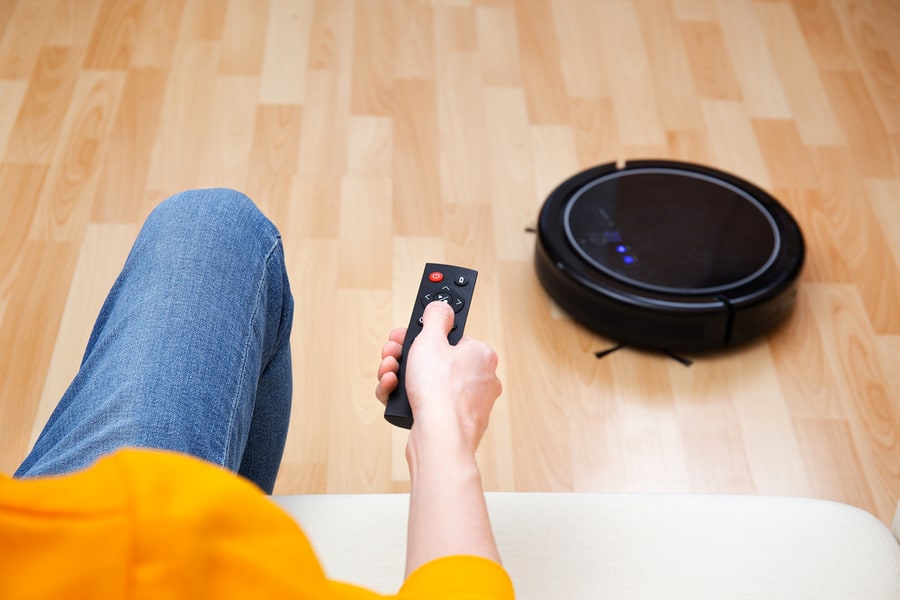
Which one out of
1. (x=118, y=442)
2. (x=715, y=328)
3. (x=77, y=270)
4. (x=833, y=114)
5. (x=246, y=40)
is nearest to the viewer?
(x=118, y=442)

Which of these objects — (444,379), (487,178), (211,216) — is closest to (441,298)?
(444,379)

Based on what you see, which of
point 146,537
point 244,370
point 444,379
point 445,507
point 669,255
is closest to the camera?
point 146,537

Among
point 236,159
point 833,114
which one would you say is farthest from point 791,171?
point 236,159

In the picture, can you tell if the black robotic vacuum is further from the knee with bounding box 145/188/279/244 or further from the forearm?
the forearm

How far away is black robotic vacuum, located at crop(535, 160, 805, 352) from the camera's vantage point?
4.84ft

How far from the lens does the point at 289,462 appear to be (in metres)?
1.37

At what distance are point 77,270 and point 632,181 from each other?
0.98m

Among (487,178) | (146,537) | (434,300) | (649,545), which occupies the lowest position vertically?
(487,178)

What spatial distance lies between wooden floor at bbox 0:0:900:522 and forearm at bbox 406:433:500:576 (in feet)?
2.25

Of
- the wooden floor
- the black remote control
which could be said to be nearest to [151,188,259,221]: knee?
the black remote control

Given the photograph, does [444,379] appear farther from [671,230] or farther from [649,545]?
[671,230]

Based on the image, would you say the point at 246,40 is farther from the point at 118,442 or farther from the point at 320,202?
the point at 118,442

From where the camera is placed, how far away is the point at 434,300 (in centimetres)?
87

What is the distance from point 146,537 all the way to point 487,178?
58.8 inches
